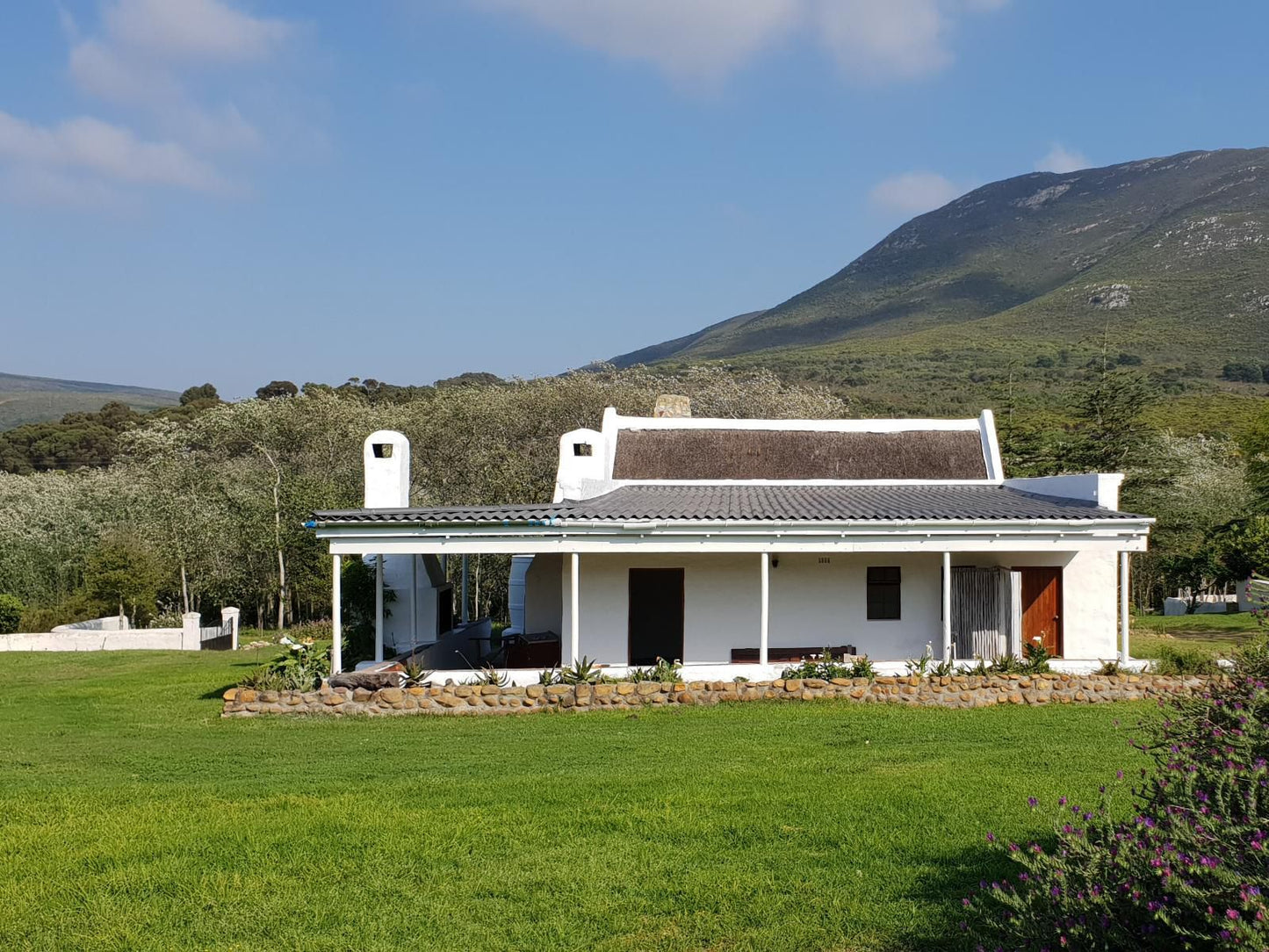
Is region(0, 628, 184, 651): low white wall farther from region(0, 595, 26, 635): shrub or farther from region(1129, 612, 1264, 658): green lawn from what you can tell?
region(1129, 612, 1264, 658): green lawn

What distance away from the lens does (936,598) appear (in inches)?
687

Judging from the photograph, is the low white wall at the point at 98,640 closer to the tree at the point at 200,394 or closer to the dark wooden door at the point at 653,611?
the dark wooden door at the point at 653,611

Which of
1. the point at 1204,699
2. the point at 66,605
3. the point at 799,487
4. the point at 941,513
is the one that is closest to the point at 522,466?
the point at 66,605

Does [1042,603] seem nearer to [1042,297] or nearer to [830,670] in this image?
[830,670]

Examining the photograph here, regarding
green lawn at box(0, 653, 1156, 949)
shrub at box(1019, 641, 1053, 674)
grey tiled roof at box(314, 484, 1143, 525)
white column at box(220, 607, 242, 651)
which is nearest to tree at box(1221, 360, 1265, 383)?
grey tiled roof at box(314, 484, 1143, 525)

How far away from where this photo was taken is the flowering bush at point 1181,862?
4.05m

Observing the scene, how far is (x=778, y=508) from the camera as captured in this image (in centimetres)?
1648

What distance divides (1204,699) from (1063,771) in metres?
4.35

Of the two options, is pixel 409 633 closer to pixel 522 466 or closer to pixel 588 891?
pixel 588 891

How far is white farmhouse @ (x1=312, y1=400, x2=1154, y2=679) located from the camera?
1544cm

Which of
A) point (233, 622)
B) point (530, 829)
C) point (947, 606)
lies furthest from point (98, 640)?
point (530, 829)

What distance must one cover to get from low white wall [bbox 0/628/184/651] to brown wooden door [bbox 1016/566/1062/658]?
20.4m

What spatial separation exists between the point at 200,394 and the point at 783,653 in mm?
66690

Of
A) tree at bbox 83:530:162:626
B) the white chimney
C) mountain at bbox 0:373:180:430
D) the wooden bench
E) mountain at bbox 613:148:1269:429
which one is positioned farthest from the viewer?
mountain at bbox 0:373:180:430
